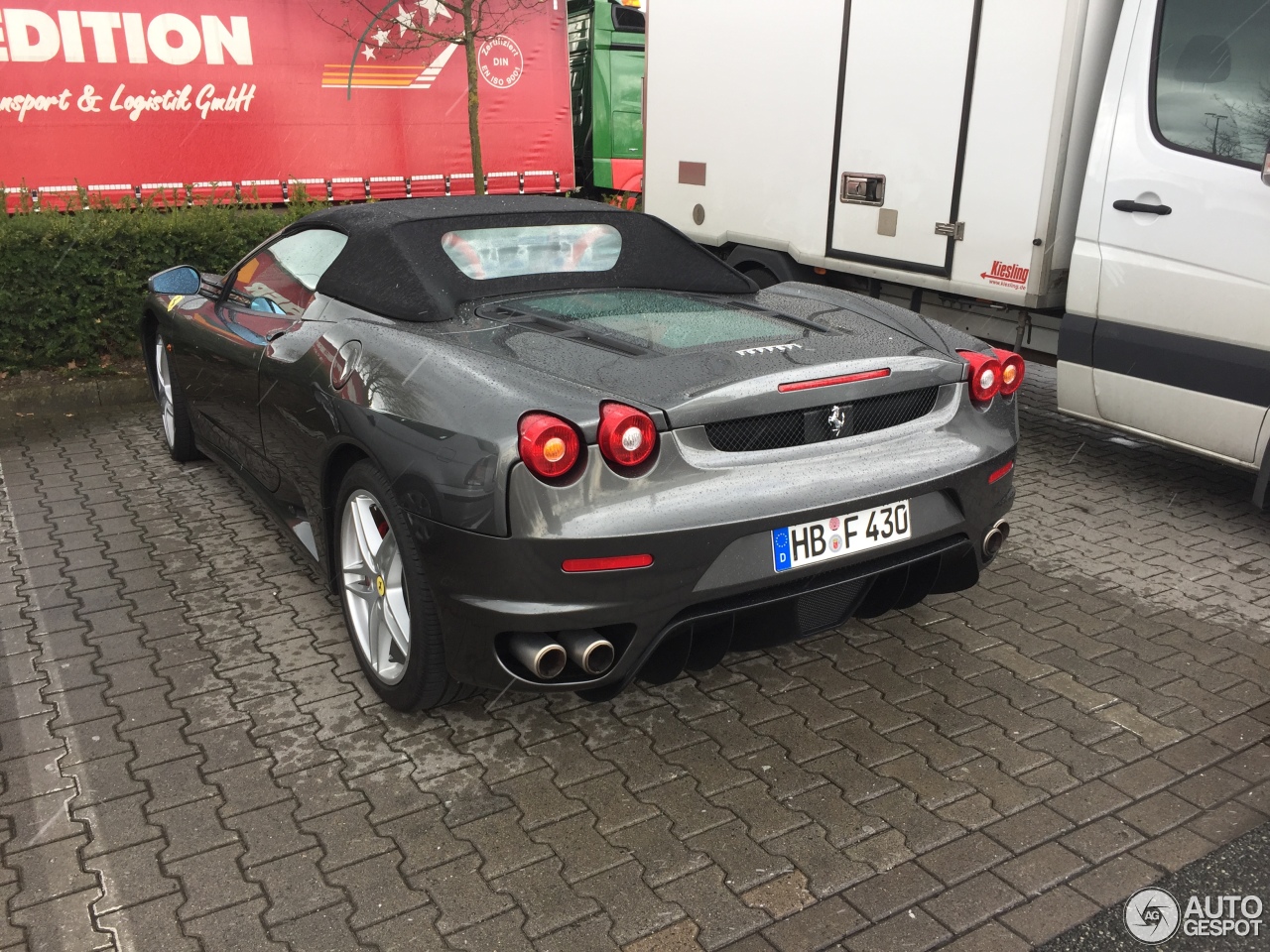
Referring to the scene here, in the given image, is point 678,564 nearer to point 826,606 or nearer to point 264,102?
point 826,606

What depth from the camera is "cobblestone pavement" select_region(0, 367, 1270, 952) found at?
2.39 meters

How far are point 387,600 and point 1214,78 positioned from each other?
4140 millimetres

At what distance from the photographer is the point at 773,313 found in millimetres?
3570

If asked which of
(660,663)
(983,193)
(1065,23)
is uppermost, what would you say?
(1065,23)

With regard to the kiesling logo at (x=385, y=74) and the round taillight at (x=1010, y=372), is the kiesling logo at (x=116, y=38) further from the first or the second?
the round taillight at (x=1010, y=372)

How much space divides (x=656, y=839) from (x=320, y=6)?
10929 millimetres

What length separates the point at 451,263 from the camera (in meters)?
3.55

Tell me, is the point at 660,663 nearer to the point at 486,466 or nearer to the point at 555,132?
the point at 486,466

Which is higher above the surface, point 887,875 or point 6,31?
point 6,31

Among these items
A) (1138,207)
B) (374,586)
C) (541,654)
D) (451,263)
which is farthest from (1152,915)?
(1138,207)

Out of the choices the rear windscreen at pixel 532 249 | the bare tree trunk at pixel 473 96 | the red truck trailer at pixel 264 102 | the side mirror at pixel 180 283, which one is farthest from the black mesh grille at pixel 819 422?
the red truck trailer at pixel 264 102

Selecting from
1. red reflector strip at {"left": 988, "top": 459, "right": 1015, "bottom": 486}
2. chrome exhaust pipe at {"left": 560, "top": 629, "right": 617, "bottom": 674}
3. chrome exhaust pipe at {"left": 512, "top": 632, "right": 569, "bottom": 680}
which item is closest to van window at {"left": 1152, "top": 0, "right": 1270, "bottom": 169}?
red reflector strip at {"left": 988, "top": 459, "right": 1015, "bottom": 486}

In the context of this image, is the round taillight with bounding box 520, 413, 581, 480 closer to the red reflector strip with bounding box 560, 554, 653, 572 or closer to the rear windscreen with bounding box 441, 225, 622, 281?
the red reflector strip with bounding box 560, 554, 653, 572

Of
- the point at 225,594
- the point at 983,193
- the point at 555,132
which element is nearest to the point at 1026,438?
the point at 983,193
